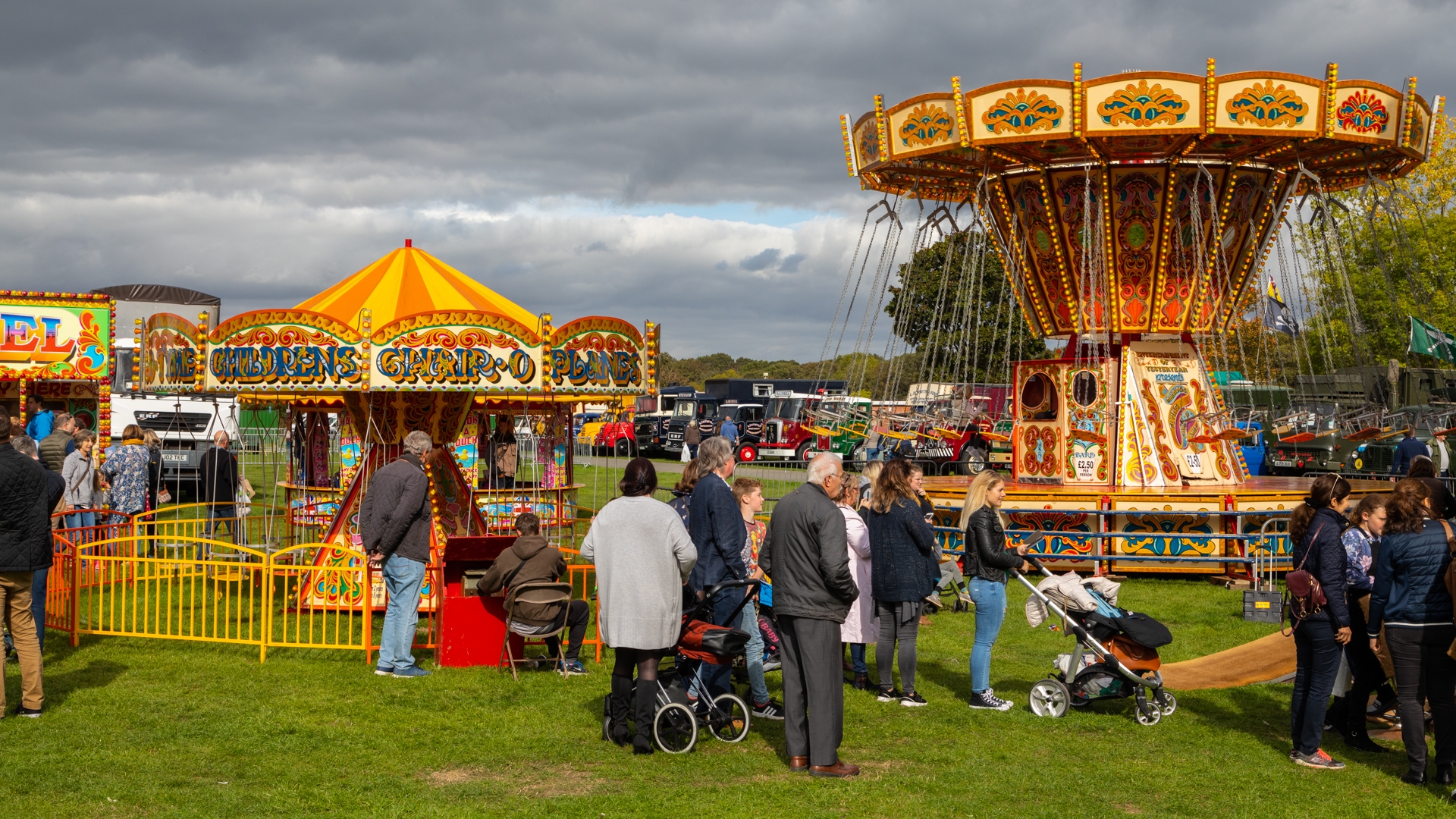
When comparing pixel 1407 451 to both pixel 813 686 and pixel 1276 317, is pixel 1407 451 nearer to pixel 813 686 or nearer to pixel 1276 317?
pixel 813 686

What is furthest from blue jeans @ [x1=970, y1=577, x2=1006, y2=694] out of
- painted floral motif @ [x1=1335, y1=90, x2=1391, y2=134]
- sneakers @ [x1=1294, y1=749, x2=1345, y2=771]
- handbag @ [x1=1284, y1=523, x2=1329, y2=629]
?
painted floral motif @ [x1=1335, y1=90, x2=1391, y2=134]

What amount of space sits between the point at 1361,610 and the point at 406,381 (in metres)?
7.89

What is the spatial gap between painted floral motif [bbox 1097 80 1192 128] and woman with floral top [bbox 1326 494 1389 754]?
732 centimetres

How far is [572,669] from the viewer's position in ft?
28.4

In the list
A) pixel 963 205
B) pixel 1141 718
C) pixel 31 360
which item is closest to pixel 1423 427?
pixel 963 205

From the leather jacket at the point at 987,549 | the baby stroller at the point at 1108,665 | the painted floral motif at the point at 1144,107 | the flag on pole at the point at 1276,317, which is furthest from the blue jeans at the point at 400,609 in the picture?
the flag on pole at the point at 1276,317

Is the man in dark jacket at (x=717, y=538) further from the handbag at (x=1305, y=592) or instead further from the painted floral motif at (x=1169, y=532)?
the painted floral motif at (x=1169, y=532)

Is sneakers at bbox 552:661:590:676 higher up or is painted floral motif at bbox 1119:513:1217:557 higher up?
painted floral motif at bbox 1119:513:1217:557

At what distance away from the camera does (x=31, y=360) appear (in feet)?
68.9

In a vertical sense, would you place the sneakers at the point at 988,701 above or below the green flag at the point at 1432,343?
below

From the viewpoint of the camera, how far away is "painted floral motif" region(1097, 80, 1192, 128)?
516 inches

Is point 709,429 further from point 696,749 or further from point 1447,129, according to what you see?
point 696,749

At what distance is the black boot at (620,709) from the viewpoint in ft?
21.9

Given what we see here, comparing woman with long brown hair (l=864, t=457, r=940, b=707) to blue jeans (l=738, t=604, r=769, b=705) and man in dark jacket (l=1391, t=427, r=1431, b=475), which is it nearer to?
blue jeans (l=738, t=604, r=769, b=705)
